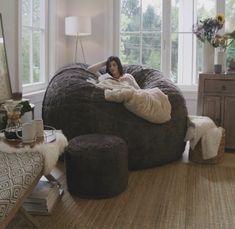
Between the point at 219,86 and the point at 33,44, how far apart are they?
2.32 metres

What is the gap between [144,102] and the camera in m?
3.25

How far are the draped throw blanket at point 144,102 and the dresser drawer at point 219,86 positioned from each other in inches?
32.2

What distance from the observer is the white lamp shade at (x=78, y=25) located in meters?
4.64

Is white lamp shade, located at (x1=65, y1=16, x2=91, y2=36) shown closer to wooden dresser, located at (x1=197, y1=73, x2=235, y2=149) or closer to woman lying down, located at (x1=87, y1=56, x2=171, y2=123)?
woman lying down, located at (x1=87, y1=56, x2=171, y2=123)

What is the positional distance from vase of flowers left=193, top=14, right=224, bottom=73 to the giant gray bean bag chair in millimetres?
729

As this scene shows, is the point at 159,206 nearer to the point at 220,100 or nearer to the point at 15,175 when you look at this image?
the point at 15,175

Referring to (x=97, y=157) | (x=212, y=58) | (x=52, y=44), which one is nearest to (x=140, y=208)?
(x=97, y=157)

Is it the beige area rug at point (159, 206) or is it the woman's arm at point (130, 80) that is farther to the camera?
the woman's arm at point (130, 80)

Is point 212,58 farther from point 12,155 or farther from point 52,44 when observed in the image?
point 12,155

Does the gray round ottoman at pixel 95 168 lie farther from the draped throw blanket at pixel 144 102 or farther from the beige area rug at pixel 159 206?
the draped throw blanket at pixel 144 102

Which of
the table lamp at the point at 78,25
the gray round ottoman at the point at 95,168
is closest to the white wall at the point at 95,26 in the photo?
the table lamp at the point at 78,25

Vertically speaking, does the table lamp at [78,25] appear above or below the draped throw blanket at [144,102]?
above

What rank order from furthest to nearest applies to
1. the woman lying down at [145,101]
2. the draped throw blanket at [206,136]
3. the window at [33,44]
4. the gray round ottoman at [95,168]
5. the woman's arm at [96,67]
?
the window at [33,44] → the woman's arm at [96,67] → the draped throw blanket at [206,136] → the woman lying down at [145,101] → the gray round ottoman at [95,168]

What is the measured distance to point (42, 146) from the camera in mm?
2197
